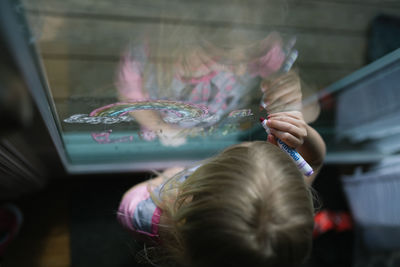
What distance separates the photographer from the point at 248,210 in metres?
0.45

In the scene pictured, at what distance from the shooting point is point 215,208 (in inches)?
18.1

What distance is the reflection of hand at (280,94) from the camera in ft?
1.87

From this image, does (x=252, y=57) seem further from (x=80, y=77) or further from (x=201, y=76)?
(x=80, y=77)

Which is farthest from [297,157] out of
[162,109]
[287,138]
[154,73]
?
[154,73]

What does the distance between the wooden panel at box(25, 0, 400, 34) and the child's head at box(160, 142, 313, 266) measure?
542 millimetres

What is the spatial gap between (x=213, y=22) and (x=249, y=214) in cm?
83

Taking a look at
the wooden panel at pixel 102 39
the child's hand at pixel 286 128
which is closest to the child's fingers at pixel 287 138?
the child's hand at pixel 286 128

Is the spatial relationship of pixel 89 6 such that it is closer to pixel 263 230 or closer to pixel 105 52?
pixel 105 52

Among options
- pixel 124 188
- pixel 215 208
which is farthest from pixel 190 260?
pixel 124 188

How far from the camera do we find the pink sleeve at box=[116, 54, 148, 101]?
59 centimetres

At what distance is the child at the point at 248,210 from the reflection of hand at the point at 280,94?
2cm

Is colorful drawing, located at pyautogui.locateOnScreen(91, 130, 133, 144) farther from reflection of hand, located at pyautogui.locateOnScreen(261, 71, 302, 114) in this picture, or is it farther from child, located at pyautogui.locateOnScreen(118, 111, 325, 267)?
reflection of hand, located at pyautogui.locateOnScreen(261, 71, 302, 114)

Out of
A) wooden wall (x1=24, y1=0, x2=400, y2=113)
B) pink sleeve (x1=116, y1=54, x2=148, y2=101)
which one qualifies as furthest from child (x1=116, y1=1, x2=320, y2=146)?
wooden wall (x1=24, y1=0, x2=400, y2=113)

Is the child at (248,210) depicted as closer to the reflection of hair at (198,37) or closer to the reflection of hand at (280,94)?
the reflection of hand at (280,94)
